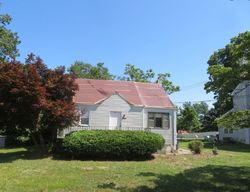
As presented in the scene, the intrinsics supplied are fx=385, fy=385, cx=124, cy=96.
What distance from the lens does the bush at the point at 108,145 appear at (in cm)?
2162

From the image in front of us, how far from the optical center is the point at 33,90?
2125cm

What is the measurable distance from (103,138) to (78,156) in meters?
1.74

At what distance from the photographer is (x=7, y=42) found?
109ft

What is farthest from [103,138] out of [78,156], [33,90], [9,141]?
[9,141]

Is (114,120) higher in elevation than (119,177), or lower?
higher

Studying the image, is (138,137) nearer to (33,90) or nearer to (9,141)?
(33,90)

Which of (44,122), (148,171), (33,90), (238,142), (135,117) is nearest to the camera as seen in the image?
(148,171)

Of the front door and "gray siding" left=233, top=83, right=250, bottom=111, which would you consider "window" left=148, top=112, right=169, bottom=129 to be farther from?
"gray siding" left=233, top=83, right=250, bottom=111

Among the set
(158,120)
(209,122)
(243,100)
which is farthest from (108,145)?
(209,122)

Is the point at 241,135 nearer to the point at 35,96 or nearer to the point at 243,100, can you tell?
the point at 243,100

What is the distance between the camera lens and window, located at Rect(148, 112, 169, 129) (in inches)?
1141

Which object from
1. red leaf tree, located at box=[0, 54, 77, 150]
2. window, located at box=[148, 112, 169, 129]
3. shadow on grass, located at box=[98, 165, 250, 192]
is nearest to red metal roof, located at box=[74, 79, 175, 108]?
window, located at box=[148, 112, 169, 129]

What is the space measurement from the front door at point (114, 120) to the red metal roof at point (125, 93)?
128cm

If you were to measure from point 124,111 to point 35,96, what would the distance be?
8869 millimetres
